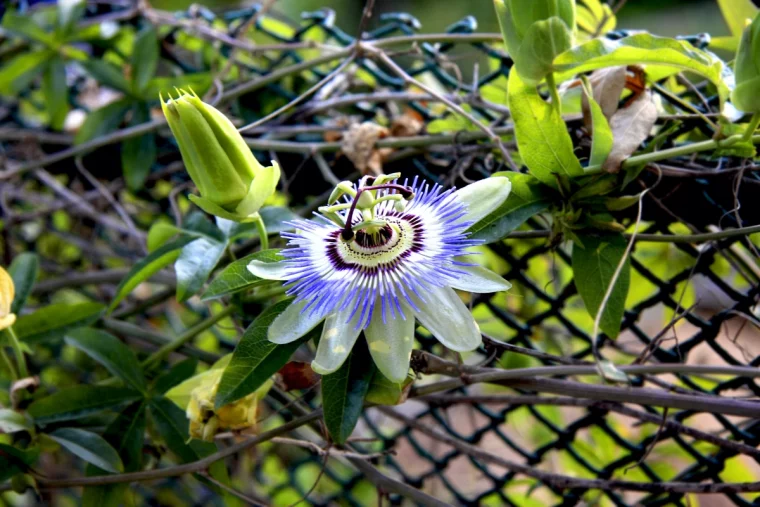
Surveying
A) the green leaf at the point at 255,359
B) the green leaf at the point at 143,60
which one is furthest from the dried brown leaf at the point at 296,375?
the green leaf at the point at 143,60

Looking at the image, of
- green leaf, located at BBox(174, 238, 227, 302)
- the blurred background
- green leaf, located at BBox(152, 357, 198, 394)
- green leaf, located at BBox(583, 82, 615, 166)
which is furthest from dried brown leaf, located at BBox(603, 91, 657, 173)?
the blurred background

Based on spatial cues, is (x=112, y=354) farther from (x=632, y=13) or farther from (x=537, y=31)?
(x=632, y=13)

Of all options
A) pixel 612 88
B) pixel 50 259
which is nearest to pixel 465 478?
pixel 50 259

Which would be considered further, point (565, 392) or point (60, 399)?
point (60, 399)

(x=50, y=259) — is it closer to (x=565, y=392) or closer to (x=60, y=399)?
(x=60, y=399)

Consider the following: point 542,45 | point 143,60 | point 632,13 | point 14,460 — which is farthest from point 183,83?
point 632,13

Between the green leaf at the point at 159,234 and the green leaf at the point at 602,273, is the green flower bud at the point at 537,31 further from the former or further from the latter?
the green leaf at the point at 159,234

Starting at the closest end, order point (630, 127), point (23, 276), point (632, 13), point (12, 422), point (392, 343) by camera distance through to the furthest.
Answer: point (392, 343) → point (630, 127) → point (12, 422) → point (23, 276) → point (632, 13)
